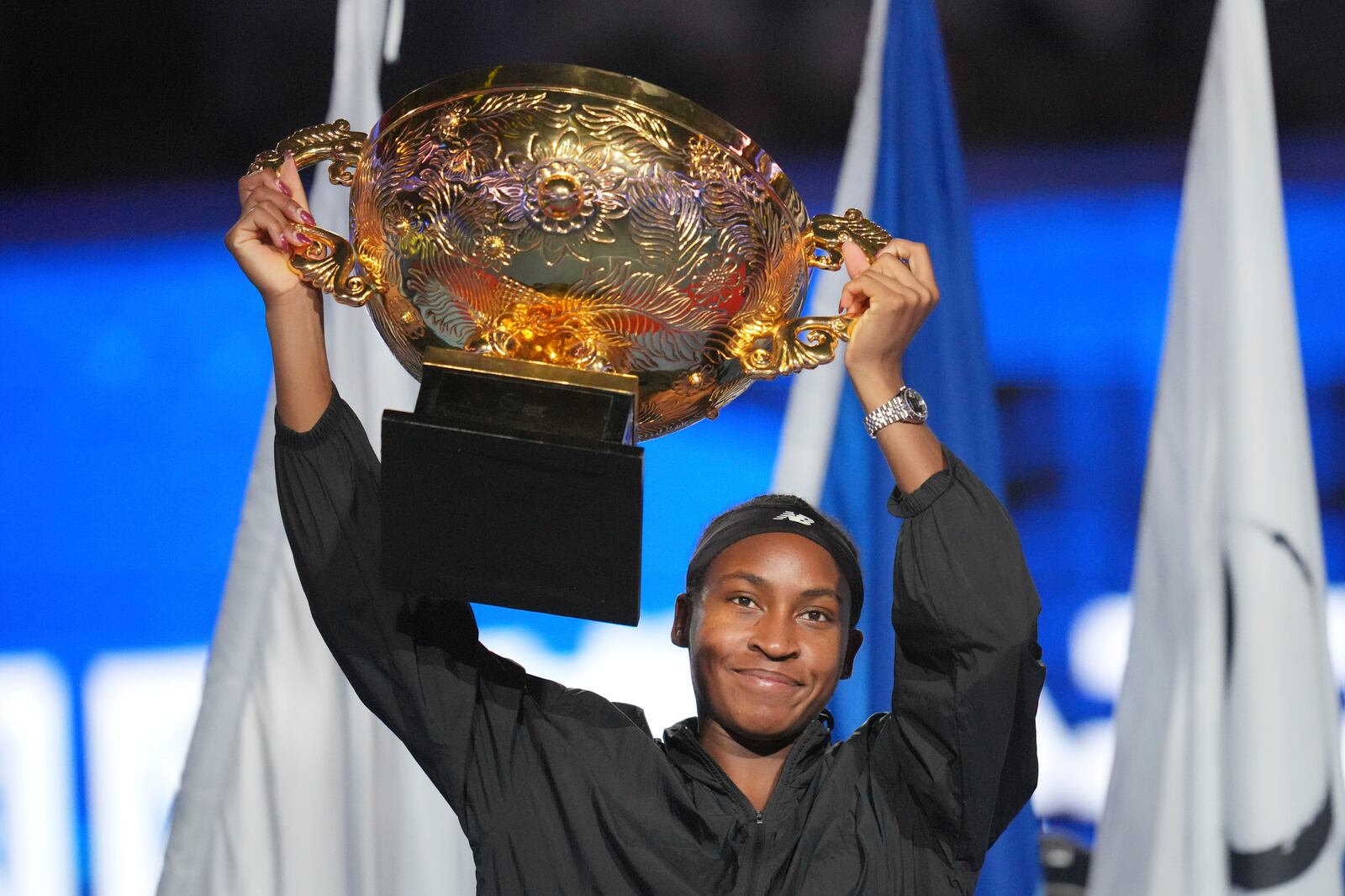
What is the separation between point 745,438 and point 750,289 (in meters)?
1.37

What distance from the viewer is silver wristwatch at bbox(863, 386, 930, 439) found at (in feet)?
4.47

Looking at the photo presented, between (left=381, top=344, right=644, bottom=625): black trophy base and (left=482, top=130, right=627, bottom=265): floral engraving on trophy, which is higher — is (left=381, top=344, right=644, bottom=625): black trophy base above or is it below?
below

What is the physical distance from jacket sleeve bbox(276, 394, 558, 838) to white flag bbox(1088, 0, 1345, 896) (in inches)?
46.6

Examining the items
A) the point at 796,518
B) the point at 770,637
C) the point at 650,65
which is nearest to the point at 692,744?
the point at 770,637

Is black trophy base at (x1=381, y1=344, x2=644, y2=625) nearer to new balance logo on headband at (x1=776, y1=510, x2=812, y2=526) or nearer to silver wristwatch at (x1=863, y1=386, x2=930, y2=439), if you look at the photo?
silver wristwatch at (x1=863, y1=386, x2=930, y2=439)

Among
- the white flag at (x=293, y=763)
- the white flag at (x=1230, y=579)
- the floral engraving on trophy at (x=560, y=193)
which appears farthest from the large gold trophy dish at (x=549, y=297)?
the white flag at (x=1230, y=579)

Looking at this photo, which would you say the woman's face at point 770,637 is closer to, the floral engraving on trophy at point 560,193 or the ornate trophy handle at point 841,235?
the ornate trophy handle at point 841,235

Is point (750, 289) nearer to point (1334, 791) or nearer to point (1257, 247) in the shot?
point (1257, 247)

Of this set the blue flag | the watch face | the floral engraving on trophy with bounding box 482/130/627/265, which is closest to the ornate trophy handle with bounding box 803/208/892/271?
the watch face

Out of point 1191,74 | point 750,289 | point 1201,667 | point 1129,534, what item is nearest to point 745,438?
point 1129,534

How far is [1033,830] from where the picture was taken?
92.7 inches

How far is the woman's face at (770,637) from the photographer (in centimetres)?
152

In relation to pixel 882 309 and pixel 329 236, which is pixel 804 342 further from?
pixel 329 236

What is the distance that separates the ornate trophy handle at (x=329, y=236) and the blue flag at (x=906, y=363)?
114cm
